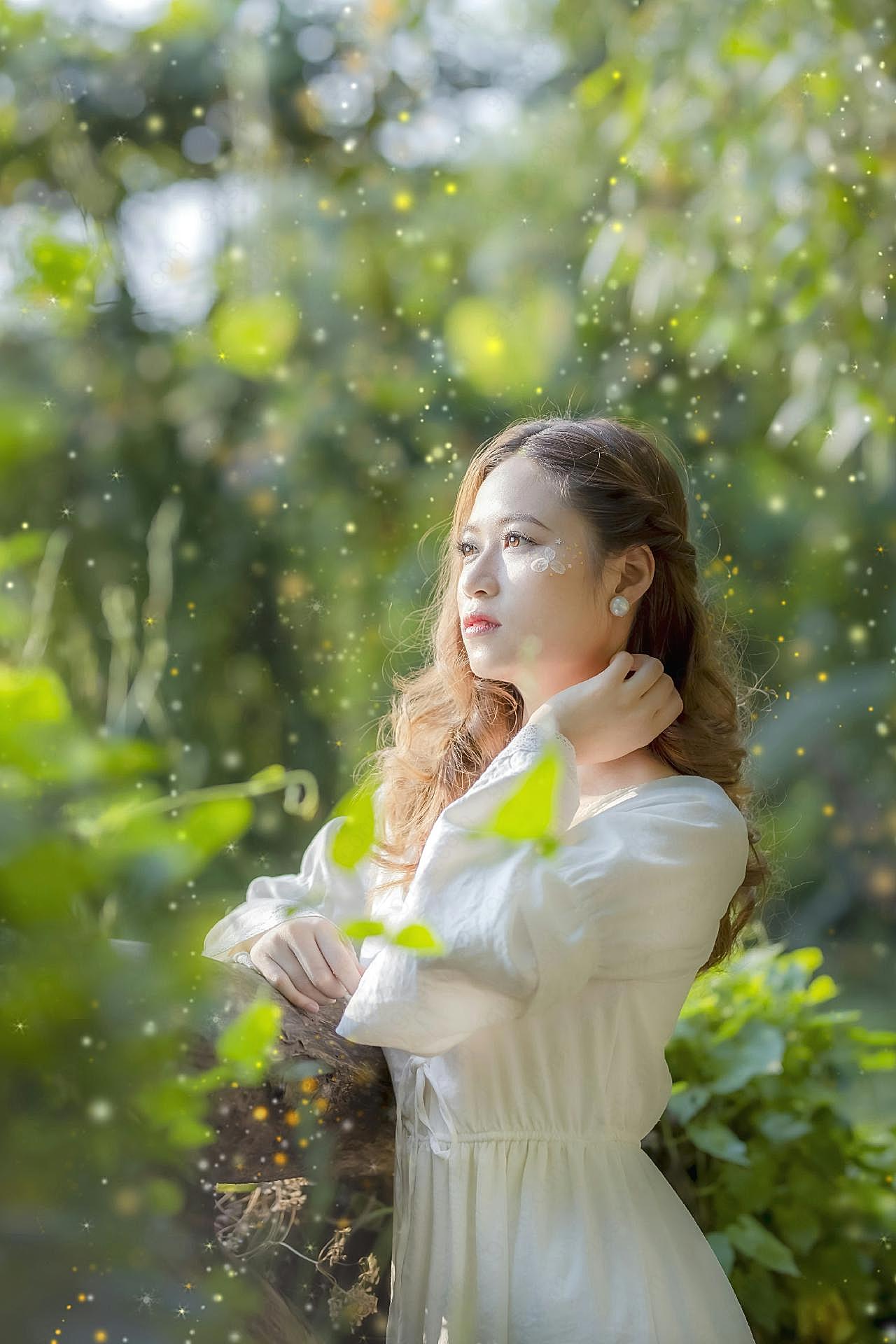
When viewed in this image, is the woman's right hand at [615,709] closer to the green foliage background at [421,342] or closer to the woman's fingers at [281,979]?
the woman's fingers at [281,979]

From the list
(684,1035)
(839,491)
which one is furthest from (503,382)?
(684,1035)

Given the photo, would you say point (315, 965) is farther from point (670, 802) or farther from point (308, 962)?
point (670, 802)

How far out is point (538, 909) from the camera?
584 millimetres

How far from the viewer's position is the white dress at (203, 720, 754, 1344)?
1.92 feet

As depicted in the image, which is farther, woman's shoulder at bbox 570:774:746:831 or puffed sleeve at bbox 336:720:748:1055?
woman's shoulder at bbox 570:774:746:831

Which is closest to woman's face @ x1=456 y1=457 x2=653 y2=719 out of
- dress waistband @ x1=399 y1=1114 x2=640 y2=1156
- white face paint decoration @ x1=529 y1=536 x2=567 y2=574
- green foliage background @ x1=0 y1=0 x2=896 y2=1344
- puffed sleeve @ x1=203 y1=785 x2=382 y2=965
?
white face paint decoration @ x1=529 y1=536 x2=567 y2=574

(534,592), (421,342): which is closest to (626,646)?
(534,592)

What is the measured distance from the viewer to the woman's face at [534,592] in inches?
29.0

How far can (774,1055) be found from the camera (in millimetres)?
1038

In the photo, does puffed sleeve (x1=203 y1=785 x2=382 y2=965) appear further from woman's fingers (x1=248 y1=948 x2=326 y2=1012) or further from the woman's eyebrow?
the woman's eyebrow

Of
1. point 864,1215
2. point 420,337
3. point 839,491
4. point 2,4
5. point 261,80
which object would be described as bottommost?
point 864,1215

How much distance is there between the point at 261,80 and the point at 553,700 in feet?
3.87

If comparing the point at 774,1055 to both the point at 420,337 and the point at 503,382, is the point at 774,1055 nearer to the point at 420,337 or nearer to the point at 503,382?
the point at 503,382

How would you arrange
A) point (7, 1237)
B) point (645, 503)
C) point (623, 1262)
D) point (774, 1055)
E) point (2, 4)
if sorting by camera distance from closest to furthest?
point (7, 1237) → point (623, 1262) → point (645, 503) → point (774, 1055) → point (2, 4)
